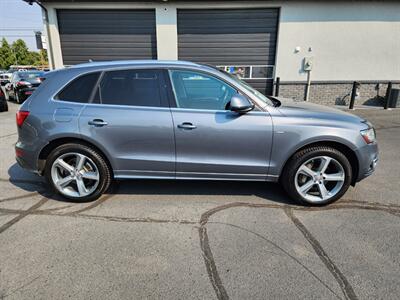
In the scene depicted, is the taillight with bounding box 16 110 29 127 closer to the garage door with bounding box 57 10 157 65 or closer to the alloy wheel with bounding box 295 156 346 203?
the alloy wheel with bounding box 295 156 346 203

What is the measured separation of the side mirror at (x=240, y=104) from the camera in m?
2.92

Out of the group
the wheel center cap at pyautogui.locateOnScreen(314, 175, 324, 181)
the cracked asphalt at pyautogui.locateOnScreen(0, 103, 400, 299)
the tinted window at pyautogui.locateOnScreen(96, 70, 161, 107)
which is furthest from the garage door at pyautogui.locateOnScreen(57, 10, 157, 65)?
the wheel center cap at pyautogui.locateOnScreen(314, 175, 324, 181)

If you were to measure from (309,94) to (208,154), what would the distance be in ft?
31.7

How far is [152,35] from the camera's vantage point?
36.0ft

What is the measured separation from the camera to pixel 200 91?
3.35 m

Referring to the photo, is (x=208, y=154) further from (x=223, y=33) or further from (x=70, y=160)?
(x=223, y=33)

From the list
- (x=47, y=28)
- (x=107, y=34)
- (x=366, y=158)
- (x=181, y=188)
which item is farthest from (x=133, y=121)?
(x=47, y=28)

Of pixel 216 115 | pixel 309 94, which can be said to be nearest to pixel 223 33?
pixel 309 94

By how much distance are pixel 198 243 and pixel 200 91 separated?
1.83 m

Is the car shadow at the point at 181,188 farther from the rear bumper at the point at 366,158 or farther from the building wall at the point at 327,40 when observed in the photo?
the building wall at the point at 327,40

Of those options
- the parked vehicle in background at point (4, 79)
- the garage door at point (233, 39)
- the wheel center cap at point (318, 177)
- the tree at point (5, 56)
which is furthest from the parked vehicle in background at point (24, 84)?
the tree at point (5, 56)

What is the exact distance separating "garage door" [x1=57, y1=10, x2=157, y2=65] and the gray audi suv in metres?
8.56

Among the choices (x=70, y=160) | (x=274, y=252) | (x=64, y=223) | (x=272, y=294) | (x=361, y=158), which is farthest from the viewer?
(x=70, y=160)

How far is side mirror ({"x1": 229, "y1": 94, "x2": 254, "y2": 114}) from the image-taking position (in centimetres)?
292
